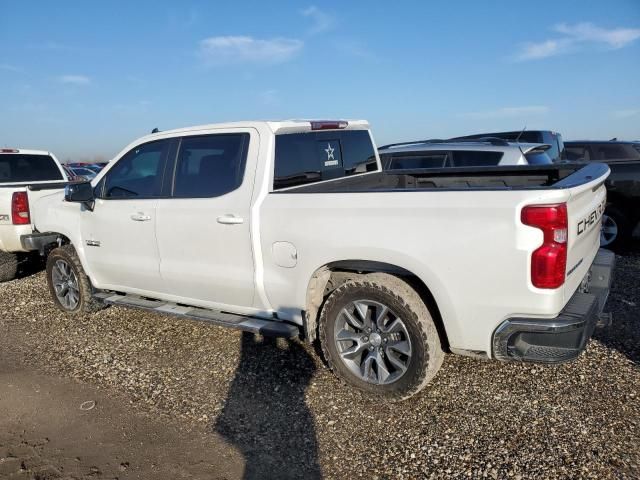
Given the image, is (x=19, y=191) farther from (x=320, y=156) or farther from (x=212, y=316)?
(x=320, y=156)

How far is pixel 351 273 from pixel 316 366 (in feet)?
2.89

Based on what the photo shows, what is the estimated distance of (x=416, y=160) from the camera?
24.7 feet

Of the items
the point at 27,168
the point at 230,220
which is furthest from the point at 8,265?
the point at 230,220

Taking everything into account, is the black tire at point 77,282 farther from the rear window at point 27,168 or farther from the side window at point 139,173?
the rear window at point 27,168

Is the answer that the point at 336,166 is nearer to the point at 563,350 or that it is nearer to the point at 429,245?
the point at 429,245

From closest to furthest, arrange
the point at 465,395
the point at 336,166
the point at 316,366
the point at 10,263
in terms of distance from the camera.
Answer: the point at 465,395
the point at 316,366
the point at 336,166
the point at 10,263

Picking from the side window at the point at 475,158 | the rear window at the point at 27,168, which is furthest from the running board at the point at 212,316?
the side window at the point at 475,158

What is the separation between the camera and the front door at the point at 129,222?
459 cm

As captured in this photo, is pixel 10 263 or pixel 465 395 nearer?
pixel 465 395

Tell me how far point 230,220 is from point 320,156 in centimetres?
103

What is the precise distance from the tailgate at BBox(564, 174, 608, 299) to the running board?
1940 mm

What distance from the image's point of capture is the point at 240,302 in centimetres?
416

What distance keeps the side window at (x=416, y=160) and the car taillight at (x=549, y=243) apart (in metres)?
4.63

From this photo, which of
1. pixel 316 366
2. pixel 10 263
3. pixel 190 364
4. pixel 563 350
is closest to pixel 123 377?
pixel 190 364
